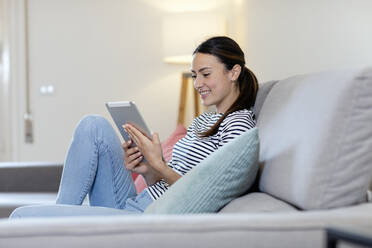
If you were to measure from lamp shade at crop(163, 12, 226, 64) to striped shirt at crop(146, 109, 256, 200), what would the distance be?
1.86m

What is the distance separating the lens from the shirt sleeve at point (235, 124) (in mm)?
1465

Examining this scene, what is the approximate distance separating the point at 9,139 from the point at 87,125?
119 inches

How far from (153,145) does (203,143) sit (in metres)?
0.16

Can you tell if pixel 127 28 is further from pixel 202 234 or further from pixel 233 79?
pixel 202 234

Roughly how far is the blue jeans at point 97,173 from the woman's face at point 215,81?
35cm

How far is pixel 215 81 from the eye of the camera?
1.72 meters

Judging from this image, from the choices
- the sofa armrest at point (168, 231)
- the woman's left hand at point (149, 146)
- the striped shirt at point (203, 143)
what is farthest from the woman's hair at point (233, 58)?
the sofa armrest at point (168, 231)

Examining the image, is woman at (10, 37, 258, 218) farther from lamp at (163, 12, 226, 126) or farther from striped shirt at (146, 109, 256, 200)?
lamp at (163, 12, 226, 126)

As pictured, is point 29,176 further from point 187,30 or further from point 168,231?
point 168,231

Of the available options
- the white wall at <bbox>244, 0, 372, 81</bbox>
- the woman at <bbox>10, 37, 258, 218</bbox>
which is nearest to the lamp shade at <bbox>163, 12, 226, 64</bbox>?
the white wall at <bbox>244, 0, 372, 81</bbox>

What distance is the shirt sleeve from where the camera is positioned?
4.81ft

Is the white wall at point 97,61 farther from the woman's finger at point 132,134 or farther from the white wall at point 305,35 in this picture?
the woman's finger at point 132,134

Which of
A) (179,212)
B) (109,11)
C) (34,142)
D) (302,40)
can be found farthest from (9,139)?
(179,212)

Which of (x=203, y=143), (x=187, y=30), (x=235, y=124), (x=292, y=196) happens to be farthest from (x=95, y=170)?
(x=187, y=30)
